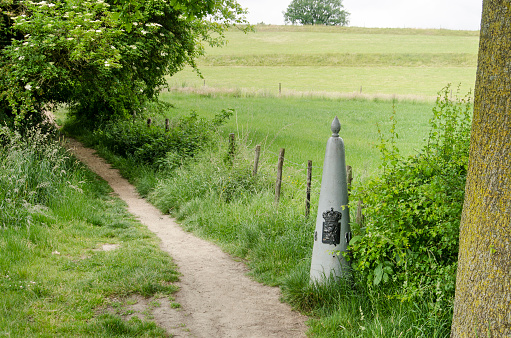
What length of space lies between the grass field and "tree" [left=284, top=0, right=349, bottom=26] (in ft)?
45.6

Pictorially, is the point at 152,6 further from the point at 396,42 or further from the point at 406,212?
the point at 396,42

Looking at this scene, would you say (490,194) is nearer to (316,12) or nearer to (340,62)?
(340,62)

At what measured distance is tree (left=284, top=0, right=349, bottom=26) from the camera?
9188cm

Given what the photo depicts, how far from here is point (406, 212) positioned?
4598mm

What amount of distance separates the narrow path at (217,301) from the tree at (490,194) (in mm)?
1969

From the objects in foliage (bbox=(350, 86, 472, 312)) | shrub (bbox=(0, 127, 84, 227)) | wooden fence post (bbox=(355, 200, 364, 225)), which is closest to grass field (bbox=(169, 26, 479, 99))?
shrub (bbox=(0, 127, 84, 227))

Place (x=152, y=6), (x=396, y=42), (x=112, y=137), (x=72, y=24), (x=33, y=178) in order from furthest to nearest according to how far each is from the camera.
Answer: (x=396, y=42), (x=112, y=137), (x=152, y=6), (x=72, y=24), (x=33, y=178)

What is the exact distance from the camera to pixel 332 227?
17.4 ft

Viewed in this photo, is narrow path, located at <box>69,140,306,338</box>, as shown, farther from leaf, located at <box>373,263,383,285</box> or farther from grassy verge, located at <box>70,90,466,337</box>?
leaf, located at <box>373,263,383,285</box>

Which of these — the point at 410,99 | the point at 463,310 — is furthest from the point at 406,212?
the point at 410,99

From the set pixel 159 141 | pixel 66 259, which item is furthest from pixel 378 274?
pixel 159 141

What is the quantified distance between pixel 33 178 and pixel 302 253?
19.7 ft

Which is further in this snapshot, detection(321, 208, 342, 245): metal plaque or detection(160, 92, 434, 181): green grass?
detection(160, 92, 434, 181): green grass

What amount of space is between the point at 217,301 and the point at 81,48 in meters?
7.45
